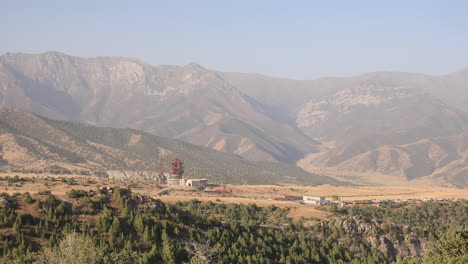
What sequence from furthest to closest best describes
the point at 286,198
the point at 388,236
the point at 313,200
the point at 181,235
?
the point at 286,198 → the point at 313,200 → the point at 388,236 → the point at 181,235

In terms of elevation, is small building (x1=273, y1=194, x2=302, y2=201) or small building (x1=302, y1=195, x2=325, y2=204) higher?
small building (x1=302, y1=195, x2=325, y2=204)

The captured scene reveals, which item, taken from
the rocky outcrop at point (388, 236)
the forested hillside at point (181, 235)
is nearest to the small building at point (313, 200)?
the forested hillside at point (181, 235)

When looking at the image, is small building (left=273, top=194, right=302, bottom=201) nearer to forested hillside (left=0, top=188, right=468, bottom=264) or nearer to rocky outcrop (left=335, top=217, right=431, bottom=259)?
forested hillside (left=0, top=188, right=468, bottom=264)

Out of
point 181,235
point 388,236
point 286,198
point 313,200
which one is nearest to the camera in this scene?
point 181,235

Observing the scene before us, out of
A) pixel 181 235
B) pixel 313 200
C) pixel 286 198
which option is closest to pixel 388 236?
pixel 313 200

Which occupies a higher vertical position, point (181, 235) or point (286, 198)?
point (181, 235)

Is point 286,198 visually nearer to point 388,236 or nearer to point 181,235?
point 388,236

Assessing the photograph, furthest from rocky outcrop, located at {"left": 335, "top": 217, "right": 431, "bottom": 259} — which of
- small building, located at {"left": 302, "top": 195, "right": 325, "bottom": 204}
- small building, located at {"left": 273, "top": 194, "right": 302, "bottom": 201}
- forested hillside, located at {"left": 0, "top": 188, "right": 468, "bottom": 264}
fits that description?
small building, located at {"left": 273, "top": 194, "right": 302, "bottom": 201}

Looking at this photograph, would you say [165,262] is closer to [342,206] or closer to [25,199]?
[25,199]

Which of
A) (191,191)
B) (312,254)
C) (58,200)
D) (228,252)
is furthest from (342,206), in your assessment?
(58,200)

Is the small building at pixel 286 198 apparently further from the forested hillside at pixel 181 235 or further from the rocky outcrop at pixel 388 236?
the rocky outcrop at pixel 388 236

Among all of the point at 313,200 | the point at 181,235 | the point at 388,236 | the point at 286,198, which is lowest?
the point at 388,236
